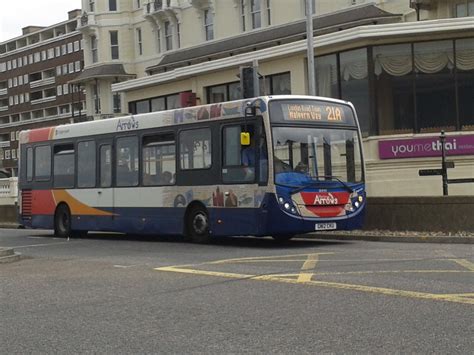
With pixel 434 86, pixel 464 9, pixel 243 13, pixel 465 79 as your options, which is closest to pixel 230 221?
pixel 434 86

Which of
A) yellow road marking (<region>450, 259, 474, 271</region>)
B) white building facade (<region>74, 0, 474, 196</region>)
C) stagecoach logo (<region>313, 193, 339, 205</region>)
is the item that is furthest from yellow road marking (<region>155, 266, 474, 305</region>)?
white building facade (<region>74, 0, 474, 196</region>)

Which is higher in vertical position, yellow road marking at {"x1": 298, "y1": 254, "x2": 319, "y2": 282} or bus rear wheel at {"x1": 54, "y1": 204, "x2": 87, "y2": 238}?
bus rear wheel at {"x1": 54, "y1": 204, "x2": 87, "y2": 238}

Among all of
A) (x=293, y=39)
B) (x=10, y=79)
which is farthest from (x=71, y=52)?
(x=293, y=39)

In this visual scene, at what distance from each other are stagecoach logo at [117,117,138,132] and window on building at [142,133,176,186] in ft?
1.98

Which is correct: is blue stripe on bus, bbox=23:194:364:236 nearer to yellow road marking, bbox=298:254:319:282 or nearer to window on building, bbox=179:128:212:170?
window on building, bbox=179:128:212:170

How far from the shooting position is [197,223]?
1666 cm

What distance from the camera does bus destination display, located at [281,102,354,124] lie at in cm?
1529

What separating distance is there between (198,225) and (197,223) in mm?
59

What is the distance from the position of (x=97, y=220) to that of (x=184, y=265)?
7.69 meters

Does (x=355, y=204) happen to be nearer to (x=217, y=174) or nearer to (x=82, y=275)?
(x=217, y=174)

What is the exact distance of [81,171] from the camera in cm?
2014

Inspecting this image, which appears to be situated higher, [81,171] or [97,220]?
[81,171]

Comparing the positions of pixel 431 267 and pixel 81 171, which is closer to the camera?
pixel 431 267

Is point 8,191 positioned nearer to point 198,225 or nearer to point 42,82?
point 198,225
